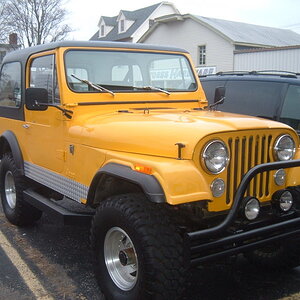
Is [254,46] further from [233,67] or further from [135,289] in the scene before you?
[135,289]

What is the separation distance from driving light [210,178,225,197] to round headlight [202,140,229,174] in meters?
0.07

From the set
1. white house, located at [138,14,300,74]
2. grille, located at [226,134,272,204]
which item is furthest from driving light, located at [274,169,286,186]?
white house, located at [138,14,300,74]

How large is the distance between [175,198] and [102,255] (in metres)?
0.96

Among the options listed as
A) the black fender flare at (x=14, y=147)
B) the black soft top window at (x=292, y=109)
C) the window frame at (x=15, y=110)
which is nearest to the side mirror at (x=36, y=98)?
the window frame at (x=15, y=110)

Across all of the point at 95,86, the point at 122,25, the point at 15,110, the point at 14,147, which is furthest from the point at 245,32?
the point at 95,86

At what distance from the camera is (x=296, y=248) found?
3.72 m

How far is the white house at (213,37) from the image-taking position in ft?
82.6

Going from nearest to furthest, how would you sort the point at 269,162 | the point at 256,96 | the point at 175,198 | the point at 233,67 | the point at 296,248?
the point at 175,198 → the point at 269,162 → the point at 296,248 → the point at 256,96 → the point at 233,67

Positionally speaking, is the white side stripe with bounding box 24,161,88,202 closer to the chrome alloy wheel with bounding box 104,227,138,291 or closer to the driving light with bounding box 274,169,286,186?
the chrome alloy wheel with bounding box 104,227,138,291

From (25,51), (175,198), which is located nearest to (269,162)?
(175,198)

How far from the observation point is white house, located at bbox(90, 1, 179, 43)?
3838cm

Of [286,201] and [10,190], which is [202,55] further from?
[286,201]

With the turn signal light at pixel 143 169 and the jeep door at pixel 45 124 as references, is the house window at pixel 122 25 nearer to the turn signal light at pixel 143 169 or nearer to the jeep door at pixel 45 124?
the jeep door at pixel 45 124

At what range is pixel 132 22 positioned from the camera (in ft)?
130
